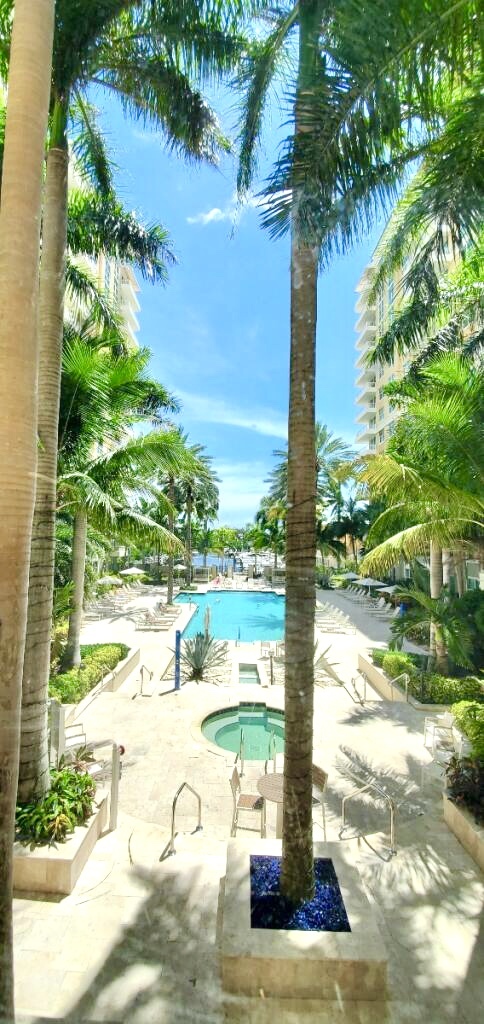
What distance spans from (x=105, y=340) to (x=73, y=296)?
193 cm

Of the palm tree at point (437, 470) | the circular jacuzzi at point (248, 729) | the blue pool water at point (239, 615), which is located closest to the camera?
the palm tree at point (437, 470)

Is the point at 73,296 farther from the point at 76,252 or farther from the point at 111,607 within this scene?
the point at 111,607

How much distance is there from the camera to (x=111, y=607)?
2378 centimetres

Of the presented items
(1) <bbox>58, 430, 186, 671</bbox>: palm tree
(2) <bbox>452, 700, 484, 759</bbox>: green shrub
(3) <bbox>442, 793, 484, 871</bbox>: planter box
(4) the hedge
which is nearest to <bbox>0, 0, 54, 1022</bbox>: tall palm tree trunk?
(3) <bbox>442, 793, 484, 871</bbox>: planter box

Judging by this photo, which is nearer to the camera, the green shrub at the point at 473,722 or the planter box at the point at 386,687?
the green shrub at the point at 473,722

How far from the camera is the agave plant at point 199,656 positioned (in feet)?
43.5

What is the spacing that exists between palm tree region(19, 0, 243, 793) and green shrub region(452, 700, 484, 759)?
5735 millimetres

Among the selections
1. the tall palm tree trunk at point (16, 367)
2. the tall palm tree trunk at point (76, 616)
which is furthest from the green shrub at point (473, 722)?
the tall palm tree trunk at point (76, 616)

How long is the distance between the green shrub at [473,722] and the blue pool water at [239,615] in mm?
11170

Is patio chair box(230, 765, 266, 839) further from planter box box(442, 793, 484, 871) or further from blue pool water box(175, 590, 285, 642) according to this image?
blue pool water box(175, 590, 285, 642)

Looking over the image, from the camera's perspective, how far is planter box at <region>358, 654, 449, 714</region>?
1095cm

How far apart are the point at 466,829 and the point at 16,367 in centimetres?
717

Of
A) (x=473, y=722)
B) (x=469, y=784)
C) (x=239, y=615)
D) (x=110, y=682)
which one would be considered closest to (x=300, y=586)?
Result: (x=469, y=784)

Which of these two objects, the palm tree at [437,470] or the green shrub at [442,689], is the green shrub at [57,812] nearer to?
the palm tree at [437,470]
